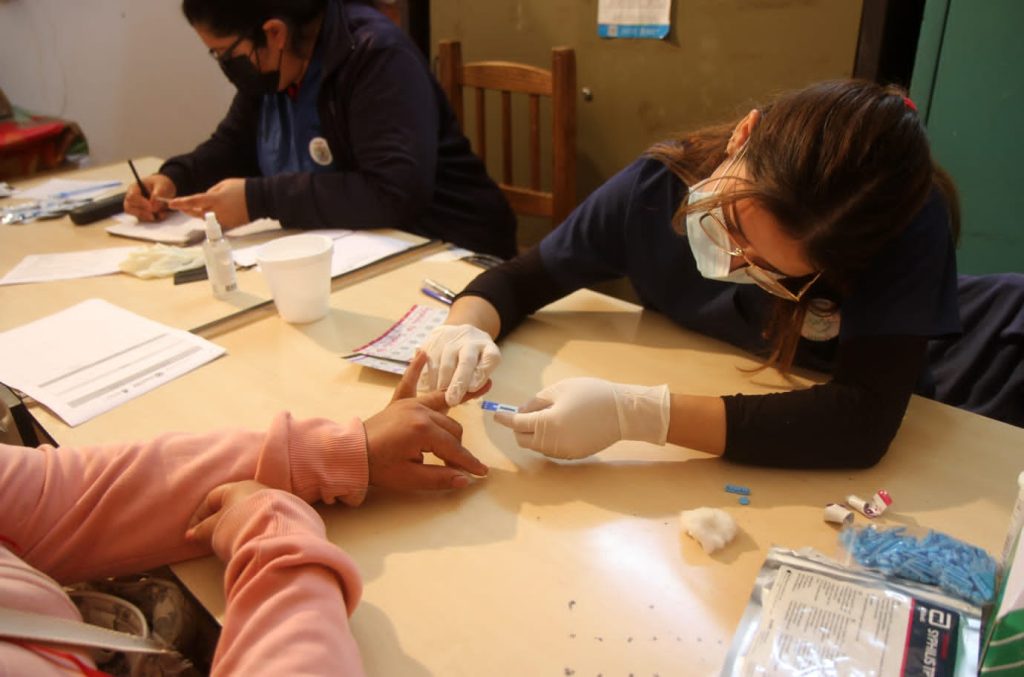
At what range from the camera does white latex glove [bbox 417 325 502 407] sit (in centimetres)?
95

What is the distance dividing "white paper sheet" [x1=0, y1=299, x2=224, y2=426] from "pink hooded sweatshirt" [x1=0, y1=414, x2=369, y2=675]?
0.76 feet

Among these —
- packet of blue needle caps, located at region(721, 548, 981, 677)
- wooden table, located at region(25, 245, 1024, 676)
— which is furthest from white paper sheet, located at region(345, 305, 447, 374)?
packet of blue needle caps, located at region(721, 548, 981, 677)

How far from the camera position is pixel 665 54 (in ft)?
6.71

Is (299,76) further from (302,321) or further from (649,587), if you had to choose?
(649,587)

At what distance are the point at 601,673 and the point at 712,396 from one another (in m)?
0.44

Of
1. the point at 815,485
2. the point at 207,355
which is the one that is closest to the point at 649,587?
the point at 815,485

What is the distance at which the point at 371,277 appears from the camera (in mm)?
1396

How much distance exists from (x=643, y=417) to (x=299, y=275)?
61cm

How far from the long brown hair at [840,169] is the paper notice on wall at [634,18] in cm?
130

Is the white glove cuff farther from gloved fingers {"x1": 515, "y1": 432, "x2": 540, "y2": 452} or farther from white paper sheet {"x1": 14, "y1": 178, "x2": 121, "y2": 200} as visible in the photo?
white paper sheet {"x1": 14, "y1": 178, "x2": 121, "y2": 200}

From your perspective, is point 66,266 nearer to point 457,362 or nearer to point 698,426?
point 457,362

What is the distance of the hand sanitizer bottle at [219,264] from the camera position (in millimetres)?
1292

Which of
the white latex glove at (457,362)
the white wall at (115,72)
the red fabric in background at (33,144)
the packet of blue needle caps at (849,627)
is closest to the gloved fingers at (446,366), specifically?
the white latex glove at (457,362)

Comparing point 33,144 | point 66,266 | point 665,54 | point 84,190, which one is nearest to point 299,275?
point 66,266
